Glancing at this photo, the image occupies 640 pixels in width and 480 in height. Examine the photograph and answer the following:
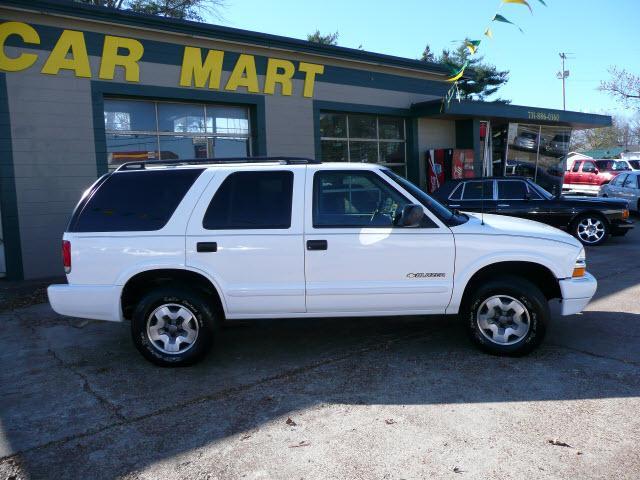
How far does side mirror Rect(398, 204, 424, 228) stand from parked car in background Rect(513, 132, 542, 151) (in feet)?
52.3

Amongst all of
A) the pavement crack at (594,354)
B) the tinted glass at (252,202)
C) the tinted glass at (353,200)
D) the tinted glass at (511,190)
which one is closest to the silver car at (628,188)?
the tinted glass at (511,190)

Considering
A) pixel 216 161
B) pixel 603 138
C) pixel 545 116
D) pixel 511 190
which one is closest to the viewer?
pixel 216 161

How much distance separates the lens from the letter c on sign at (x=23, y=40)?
9477mm

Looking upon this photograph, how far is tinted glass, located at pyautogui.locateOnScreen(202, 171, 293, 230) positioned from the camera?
195 inches

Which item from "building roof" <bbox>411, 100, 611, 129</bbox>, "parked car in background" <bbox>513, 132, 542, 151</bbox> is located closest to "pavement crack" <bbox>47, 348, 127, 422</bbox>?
"building roof" <bbox>411, 100, 611, 129</bbox>

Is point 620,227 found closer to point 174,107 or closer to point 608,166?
point 174,107

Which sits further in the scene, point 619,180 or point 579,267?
point 619,180

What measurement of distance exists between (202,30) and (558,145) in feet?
49.6

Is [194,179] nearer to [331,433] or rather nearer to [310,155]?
[331,433]

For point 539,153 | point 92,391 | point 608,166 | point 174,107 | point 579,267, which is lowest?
point 92,391

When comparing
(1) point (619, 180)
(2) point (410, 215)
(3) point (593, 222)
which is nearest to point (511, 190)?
(3) point (593, 222)

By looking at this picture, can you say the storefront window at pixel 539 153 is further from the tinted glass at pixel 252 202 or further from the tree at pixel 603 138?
the tree at pixel 603 138

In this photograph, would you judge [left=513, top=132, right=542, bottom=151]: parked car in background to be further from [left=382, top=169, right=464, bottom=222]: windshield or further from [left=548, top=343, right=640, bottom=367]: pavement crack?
[left=382, top=169, right=464, bottom=222]: windshield

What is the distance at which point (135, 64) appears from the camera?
11.0 meters
